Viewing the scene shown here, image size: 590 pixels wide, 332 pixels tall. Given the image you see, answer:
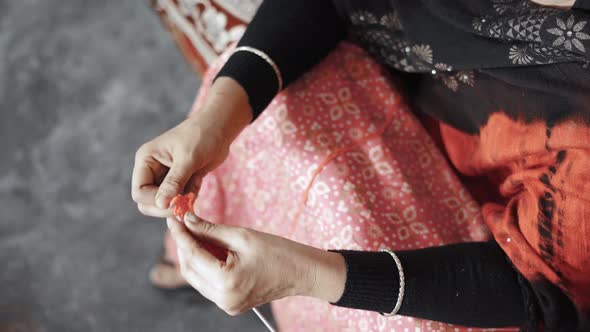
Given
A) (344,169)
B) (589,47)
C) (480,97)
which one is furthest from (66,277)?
(589,47)

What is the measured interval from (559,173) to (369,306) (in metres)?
0.29

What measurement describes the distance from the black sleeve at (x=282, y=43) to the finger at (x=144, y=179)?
18 cm

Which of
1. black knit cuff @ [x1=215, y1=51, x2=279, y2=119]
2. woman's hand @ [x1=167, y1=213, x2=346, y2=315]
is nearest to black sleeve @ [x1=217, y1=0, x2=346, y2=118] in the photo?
black knit cuff @ [x1=215, y1=51, x2=279, y2=119]

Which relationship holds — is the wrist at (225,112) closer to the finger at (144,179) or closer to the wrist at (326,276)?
the finger at (144,179)

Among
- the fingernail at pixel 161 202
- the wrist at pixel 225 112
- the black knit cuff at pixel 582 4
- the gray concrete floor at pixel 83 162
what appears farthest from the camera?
the gray concrete floor at pixel 83 162

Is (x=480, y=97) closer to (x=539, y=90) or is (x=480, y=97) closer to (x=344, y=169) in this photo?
(x=539, y=90)

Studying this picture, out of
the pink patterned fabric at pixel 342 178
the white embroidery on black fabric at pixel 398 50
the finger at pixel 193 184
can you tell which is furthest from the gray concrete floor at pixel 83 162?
the white embroidery on black fabric at pixel 398 50

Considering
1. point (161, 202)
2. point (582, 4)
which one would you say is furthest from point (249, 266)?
point (582, 4)

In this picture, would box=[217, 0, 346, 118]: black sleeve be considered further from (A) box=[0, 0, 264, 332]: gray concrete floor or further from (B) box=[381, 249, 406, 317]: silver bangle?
(A) box=[0, 0, 264, 332]: gray concrete floor

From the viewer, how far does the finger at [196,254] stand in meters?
0.62

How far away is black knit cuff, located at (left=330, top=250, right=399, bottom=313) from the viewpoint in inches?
26.1

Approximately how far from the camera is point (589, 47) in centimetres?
56

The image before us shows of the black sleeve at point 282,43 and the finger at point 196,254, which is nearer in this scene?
the finger at point 196,254

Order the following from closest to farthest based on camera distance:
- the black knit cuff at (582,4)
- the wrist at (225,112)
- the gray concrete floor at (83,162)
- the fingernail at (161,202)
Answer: the black knit cuff at (582,4)
the fingernail at (161,202)
the wrist at (225,112)
the gray concrete floor at (83,162)
